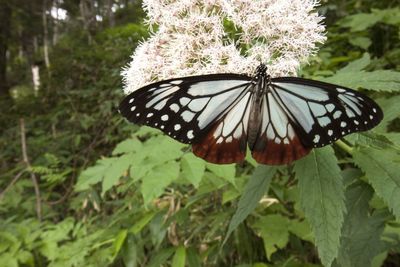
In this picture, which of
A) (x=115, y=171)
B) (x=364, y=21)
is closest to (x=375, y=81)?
(x=115, y=171)

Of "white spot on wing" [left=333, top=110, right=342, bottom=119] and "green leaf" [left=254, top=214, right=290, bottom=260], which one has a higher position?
"white spot on wing" [left=333, top=110, right=342, bottom=119]

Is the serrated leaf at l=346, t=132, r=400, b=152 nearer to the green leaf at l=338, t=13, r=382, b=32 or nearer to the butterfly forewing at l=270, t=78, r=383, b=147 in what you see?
the butterfly forewing at l=270, t=78, r=383, b=147

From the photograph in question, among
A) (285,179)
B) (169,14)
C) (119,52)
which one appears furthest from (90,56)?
(169,14)

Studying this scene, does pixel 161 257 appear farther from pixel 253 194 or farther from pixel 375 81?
pixel 375 81

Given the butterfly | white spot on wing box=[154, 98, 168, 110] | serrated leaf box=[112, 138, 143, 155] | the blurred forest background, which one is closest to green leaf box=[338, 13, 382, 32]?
the blurred forest background

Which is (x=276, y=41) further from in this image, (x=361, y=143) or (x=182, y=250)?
(x=182, y=250)

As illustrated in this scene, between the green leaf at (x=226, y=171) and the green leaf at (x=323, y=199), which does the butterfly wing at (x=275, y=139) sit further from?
the green leaf at (x=226, y=171)

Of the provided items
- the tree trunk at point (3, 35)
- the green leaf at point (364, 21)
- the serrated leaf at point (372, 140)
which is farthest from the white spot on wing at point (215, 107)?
the tree trunk at point (3, 35)
